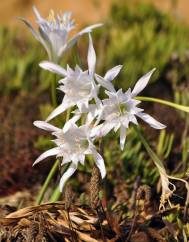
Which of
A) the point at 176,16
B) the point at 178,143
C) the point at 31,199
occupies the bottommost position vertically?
the point at 31,199

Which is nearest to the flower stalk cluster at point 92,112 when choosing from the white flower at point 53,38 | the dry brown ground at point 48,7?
the white flower at point 53,38

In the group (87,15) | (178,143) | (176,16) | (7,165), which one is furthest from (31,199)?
(87,15)

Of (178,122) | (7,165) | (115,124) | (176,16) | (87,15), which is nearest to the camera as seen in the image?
(115,124)

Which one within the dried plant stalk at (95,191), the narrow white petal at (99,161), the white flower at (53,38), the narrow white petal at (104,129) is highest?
the white flower at (53,38)

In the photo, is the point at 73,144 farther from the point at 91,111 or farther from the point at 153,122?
the point at 153,122

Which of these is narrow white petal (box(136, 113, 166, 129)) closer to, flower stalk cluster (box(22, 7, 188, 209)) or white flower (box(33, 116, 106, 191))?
flower stalk cluster (box(22, 7, 188, 209))

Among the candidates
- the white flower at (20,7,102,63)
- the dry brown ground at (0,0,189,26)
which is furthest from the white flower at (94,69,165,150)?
the dry brown ground at (0,0,189,26)

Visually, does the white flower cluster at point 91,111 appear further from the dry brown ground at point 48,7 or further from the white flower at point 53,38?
the dry brown ground at point 48,7

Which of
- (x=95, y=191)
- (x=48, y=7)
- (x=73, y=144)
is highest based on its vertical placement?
(x=48, y=7)

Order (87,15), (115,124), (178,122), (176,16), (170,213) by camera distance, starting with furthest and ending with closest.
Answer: (87,15)
(176,16)
(178,122)
(170,213)
(115,124)

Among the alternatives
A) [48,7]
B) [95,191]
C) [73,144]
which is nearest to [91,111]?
[73,144]

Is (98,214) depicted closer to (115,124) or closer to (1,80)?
(115,124)
